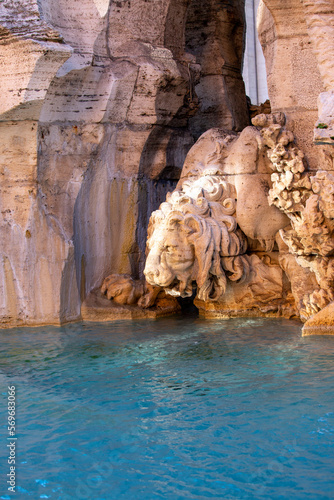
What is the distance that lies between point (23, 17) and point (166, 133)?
73.7 inches

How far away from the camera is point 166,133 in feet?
22.2

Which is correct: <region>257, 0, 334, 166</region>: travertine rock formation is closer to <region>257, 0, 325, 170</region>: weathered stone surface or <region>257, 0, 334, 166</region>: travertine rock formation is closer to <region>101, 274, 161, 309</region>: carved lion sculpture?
<region>257, 0, 325, 170</region>: weathered stone surface

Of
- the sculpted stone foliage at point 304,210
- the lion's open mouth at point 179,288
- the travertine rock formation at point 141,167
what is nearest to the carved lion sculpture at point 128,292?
the travertine rock formation at point 141,167

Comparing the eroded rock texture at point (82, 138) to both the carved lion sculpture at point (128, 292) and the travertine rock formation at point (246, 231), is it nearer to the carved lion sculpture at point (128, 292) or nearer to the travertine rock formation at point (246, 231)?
the carved lion sculpture at point (128, 292)

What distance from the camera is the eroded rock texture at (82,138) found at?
5.56m

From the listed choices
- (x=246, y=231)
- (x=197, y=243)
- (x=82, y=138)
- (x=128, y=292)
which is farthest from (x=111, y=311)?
(x=82, y=138)

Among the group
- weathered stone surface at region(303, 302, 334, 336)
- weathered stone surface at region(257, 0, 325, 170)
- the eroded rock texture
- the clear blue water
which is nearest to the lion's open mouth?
the clear blue water

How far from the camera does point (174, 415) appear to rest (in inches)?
144

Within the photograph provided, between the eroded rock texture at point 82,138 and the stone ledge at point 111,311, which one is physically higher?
the eroded rock texture at point 82,138

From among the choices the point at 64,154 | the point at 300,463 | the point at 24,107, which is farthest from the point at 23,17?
the point at 300,463

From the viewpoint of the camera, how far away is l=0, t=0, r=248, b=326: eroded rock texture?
5.56 meters

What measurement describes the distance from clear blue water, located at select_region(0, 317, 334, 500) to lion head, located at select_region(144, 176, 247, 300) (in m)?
0.49

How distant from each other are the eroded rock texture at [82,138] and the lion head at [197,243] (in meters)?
0.78

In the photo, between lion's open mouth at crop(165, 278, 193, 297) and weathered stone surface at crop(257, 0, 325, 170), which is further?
lion's open mouth at crop(165, 278, 193, 297)
